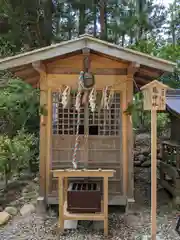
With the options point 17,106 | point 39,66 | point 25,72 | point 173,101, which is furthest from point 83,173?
point 17,106

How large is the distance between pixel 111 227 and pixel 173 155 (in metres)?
2.45

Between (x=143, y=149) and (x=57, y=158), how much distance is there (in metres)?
6.08

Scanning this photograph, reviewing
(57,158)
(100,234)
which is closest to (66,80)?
(57,158)

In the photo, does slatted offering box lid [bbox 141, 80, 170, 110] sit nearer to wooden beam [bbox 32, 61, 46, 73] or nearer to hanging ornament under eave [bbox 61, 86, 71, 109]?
hanging ornament under eave [bbox 61, 86, 71, 109]

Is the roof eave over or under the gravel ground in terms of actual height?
over

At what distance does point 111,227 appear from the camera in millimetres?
4613

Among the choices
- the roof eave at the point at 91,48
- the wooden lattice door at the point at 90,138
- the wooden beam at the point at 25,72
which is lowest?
the wooden lattice door at the point at 90,138

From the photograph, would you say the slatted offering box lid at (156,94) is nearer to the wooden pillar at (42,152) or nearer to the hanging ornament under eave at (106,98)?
the hanging ornament under eave at (106,98)

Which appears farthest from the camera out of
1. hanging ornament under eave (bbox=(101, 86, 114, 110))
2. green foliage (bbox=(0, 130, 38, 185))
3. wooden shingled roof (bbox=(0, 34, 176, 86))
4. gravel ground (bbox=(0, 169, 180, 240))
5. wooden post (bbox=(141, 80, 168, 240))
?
green foliage (bbox=(0, 130, 38, 185))

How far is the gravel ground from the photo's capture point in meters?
4.28

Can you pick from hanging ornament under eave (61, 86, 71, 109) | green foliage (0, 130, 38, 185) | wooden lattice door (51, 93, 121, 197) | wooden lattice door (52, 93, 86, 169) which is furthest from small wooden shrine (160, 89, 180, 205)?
green foliage (0, 130, 38, 185)

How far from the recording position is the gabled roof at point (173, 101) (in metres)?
5.54

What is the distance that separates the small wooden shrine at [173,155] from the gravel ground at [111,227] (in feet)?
1.79

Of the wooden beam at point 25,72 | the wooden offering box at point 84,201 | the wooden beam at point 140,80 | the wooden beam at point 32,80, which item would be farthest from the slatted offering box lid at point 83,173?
the wooden beam at point 32,80
